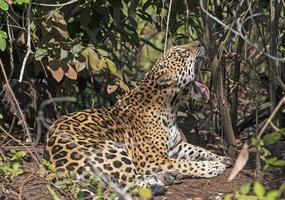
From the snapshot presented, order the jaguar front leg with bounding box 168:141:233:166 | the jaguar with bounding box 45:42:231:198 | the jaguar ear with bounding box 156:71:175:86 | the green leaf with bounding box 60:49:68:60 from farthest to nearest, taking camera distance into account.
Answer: the jaguar front leg with bounding box 168:141:233:166
the jaguar ear with bounding box 156:71:175:86
the green leaf with bounding box 60:49:68:60
the jaguar with bounding box 45:42:231:198

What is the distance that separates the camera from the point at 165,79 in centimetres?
657

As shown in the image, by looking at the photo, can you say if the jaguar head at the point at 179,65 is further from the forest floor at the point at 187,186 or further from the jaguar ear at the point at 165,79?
the forest floor at the point at 187,186

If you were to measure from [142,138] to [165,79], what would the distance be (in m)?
0.55

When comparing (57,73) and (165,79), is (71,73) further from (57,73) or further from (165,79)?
(165,79)

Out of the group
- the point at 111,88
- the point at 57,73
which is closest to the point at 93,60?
the point at 57,73

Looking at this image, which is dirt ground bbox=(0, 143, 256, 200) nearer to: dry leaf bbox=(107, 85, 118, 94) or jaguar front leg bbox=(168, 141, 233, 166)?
jaguar front leg bbox=(168, 141, 233, 166)

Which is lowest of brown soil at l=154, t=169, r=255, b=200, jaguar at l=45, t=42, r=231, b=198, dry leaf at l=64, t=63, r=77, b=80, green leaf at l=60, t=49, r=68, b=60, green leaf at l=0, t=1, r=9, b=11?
brown soil at l=154, t=169, r=255, b=200

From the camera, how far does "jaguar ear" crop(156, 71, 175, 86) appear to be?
6.57m

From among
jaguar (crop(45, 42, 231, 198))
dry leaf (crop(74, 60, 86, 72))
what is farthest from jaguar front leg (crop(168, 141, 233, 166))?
dry leaf (crop(74, 60, 86, 72))

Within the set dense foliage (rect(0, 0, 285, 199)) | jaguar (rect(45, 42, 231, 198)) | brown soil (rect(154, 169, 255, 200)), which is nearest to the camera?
jaguar (rect(45, 42, 231, 198))

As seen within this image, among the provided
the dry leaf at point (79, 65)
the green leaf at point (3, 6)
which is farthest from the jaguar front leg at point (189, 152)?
the green leaf at point (3, 6)

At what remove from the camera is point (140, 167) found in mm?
6250

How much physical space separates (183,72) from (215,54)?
32.7 inches

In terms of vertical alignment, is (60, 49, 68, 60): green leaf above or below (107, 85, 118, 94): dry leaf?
above
